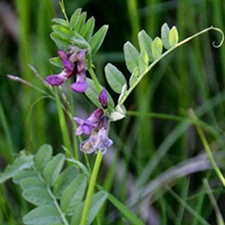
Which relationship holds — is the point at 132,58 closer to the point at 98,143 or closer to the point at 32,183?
the point at 98,143

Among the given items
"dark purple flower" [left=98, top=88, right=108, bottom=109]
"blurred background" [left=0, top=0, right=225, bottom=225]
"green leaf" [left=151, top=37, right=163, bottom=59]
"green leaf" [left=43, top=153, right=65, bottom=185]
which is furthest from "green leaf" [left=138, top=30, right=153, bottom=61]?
"blurred background" [left=0, top=0, right=225, bottom=225]

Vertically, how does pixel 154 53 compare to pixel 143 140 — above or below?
above

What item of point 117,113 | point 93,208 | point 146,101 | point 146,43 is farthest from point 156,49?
point 146,101

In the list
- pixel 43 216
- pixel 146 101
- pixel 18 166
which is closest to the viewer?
pixel 43 216

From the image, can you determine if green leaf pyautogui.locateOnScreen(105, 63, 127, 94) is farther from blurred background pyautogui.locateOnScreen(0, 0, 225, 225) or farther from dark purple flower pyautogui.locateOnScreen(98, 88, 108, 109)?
blurred background pyautogui.locateOnScreen(0, 0, 225, 225)

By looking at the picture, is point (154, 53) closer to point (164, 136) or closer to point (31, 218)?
point (31, 218)

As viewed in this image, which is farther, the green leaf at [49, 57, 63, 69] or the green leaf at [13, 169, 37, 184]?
the green leaf at [13, 169, 37, 184]

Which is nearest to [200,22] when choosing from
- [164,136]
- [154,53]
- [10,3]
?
[164,136]
